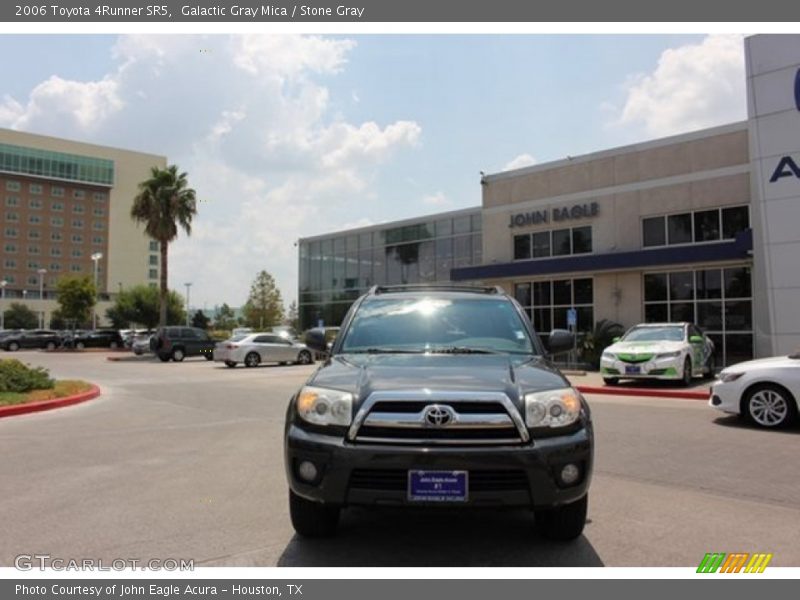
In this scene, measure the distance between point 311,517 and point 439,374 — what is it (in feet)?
4.33

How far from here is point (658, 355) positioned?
15.5 m

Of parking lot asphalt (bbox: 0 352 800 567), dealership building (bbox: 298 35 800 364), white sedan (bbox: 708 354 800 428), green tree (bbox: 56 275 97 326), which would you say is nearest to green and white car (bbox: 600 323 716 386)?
dealership building (bbox: 298 35 800 364)

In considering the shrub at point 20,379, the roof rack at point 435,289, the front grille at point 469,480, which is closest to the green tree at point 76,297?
the shrub at point 20,379

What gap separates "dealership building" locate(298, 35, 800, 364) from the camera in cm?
1606

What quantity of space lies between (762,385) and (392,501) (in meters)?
8.24

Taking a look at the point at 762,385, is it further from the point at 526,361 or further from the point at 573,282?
the point at 573,282

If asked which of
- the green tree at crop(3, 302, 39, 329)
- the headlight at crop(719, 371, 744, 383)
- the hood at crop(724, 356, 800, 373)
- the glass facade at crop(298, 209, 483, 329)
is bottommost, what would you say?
the headlight at crop(719, 371, 744, 383)

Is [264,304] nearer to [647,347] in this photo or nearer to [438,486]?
[647,347]

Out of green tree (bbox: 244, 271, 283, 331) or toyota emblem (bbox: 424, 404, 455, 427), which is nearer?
toyota emblem (bbox: 424, 404, 455, 427)

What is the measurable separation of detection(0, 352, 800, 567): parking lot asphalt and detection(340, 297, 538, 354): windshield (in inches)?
52.3

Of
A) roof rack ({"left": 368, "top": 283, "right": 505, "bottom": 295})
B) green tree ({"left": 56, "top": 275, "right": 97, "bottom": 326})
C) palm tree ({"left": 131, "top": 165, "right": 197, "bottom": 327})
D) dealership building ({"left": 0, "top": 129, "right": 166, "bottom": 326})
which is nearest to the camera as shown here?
roof rack ({"left": 368, "top": 283, "right": 505, "bottom": 295})

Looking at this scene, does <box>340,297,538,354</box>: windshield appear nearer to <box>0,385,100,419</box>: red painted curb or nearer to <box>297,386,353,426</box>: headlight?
<box>297,386,353,426</box>: headlight

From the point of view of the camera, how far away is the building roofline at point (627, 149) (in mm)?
21516
